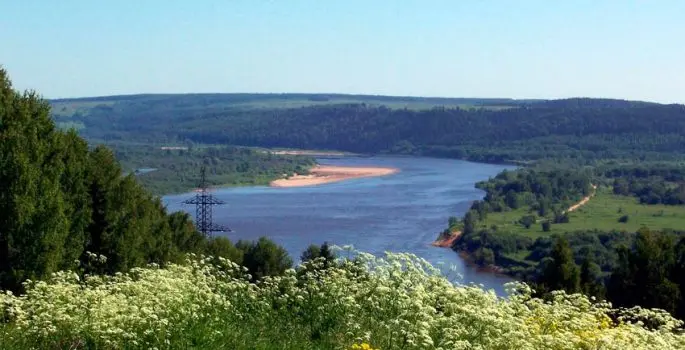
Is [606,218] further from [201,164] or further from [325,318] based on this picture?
[325,318]

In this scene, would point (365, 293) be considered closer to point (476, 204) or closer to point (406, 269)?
point (406, 269)

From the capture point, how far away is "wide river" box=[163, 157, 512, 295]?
1481 inches

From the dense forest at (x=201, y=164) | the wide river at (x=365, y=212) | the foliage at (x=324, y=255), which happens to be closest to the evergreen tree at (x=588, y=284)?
the foliage at (x=324, y=255)

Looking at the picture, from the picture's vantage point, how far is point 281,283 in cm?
768

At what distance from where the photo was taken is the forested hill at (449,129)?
104938 mm

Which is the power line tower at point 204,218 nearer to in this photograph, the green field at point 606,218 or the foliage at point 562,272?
the foliage at point 562,272

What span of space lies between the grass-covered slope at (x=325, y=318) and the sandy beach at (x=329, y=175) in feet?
233

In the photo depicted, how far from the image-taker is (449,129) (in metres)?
126

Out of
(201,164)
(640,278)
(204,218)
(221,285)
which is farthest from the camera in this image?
(201,164)

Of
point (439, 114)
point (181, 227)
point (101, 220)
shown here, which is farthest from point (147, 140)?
point (101, 220)

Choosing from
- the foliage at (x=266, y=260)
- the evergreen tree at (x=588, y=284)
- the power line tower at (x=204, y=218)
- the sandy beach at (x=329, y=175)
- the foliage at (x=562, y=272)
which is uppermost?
the foliage at (x=562, y=272)

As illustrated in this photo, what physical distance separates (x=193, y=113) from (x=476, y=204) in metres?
136

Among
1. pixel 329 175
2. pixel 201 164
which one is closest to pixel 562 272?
pixel 329 175

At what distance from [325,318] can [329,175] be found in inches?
3103
